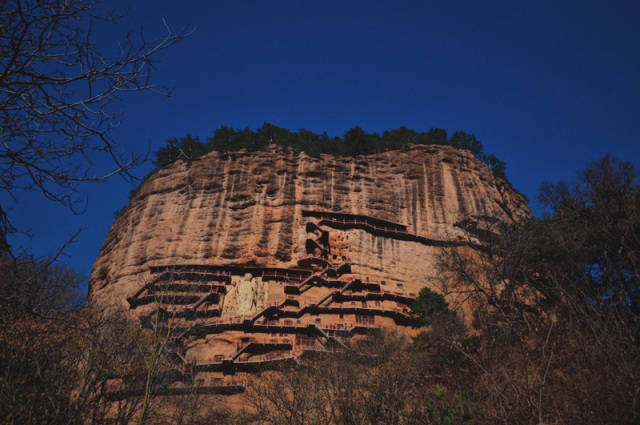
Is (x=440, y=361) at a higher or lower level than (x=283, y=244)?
lower

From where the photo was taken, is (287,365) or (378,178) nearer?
(287,365)

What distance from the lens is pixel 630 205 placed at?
71.1 ft

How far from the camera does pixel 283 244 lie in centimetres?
3844

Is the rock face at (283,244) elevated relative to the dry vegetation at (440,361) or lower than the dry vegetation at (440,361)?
elevated

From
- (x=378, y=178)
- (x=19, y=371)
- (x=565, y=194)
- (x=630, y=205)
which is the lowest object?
(x=19, y=371)

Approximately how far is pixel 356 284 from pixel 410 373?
1748cm

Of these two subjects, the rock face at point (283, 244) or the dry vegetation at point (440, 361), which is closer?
the dry vegetation at point (440, 361)

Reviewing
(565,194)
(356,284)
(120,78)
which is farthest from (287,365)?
(120,78)

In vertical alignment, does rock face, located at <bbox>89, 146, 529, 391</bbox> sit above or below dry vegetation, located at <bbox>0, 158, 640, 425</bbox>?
above

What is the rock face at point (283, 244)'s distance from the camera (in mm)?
30359

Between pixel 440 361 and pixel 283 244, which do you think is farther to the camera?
pixel 283 244

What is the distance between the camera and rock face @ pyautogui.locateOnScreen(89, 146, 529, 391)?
30359mm

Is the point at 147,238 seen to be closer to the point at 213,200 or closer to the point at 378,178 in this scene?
the point at 213,200

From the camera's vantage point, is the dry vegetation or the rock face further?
A: the rock face
